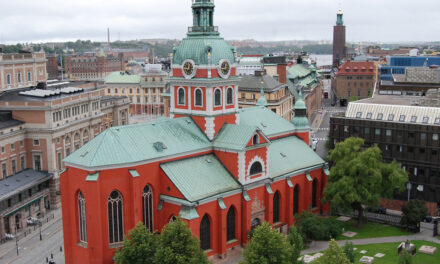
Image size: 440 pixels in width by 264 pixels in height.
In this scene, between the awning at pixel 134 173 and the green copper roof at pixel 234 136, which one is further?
the green copper roof at pixel 234 136

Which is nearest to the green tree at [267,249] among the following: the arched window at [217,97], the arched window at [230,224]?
the arched window at [230,224]

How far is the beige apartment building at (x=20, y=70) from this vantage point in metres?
103

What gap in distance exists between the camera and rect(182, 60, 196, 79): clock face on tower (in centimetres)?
6544

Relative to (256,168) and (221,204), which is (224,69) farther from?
(221,204)

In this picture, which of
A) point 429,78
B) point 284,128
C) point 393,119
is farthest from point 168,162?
point 429,78

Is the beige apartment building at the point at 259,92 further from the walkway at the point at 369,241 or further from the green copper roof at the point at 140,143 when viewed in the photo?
the walkway at the point at 369,241

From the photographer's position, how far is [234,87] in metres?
69.4

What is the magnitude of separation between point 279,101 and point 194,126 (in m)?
55.5

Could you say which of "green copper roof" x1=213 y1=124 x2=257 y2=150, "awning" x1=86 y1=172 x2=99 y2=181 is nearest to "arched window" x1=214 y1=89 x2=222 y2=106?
"green copper roof" x1=213 y1=124 x2=257 y2=150

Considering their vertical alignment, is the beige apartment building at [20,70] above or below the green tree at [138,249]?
above

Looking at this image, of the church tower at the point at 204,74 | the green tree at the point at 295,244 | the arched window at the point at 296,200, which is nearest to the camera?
the green tree at the point at 295,244

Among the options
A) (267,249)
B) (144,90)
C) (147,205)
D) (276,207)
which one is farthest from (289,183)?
(144,90)

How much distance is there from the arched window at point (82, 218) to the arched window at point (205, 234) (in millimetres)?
13630

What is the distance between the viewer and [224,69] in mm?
66625
